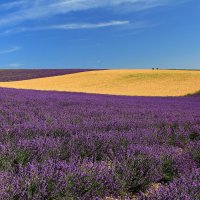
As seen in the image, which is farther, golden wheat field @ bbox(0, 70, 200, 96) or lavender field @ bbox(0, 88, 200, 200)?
golden wheat field @ bbox(0, 70, 200, 96)

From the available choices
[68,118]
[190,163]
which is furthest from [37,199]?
[68,118]

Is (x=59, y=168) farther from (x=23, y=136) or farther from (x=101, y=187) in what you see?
(x=23, y=136)

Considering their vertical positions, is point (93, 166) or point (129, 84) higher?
point (93, 166)

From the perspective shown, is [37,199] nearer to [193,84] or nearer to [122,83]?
[193,84]

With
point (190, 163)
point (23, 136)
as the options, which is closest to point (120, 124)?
point (23, 136)

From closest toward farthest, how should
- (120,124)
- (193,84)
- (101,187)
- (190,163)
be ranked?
(101,187)
(190,163)
(120,124)
(193,84)

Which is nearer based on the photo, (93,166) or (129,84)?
(93,166)

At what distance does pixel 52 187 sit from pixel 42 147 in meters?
1.27

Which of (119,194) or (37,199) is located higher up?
(37,199)

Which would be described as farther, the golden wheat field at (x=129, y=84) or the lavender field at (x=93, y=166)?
the golden wheat field at (x=129, y=84)

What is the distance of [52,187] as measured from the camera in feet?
8.33

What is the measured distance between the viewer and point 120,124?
609 centimetres

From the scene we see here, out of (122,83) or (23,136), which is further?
(122,83)

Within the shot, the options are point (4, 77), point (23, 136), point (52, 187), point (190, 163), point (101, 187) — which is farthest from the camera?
point (4, 77)
